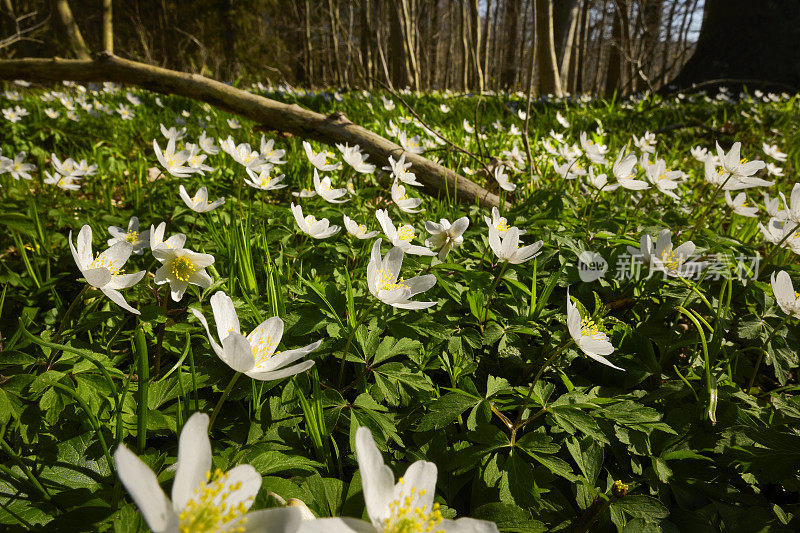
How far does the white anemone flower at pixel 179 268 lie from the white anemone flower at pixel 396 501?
854 millimetres

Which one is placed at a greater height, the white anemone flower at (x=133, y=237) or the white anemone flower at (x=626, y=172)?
the white anemone flower at (x=626, y=172)

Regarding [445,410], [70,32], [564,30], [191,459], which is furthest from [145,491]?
[70,32]

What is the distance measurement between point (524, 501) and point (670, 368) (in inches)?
39.9

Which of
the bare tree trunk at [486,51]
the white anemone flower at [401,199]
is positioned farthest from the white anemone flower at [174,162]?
the bare tree trunk at [486,51]

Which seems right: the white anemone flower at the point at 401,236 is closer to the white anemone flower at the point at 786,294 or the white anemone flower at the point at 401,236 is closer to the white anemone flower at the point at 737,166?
the white anemone flower at the point at 786,294

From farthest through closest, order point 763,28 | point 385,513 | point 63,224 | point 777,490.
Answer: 1. point 763,28
2. point 63,224
3. point 777,490
4. point 385,513

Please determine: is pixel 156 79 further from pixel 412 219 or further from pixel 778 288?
pixel 778 288

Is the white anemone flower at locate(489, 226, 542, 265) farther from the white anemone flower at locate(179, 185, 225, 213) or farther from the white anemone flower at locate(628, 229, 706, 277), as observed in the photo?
the white anemone flower at locate(179, 185, 225, 213)

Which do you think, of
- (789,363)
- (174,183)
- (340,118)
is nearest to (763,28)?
(340,118)

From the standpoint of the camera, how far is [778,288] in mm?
1415

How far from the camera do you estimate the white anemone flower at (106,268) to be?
1118 mm

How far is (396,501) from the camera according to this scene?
79 cm

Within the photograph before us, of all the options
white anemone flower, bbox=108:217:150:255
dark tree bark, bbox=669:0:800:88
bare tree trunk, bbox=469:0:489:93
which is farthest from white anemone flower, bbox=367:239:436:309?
bare tree trunk, bbox=469:0:489:93

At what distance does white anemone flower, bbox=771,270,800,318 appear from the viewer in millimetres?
1403
